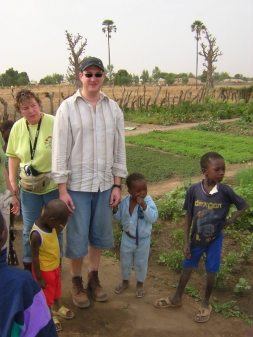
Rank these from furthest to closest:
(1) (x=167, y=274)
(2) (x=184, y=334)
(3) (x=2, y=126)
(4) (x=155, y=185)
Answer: (4) (x=155, y=185), (3) (x=2, y=126), (1) (x=167, y=274), (2) (x=184, y=334)

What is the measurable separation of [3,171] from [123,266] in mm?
1377

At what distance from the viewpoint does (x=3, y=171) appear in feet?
9.87

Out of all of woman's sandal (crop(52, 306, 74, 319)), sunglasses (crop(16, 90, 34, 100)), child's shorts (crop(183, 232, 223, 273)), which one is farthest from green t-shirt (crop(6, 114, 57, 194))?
child's shorts (crop(183, 232, 223, 273))

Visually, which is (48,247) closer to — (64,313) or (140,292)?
(64,313)

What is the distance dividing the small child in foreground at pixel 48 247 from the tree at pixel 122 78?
166 ft

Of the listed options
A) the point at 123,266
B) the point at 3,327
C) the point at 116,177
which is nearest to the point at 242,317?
the point at 123,266

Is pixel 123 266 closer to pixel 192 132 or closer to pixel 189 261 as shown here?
pixel 189 261

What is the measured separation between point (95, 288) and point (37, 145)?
1.39 metres

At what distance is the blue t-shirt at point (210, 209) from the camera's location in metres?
3.08

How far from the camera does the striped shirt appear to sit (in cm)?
298

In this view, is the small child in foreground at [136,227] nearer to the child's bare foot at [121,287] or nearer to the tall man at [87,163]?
the child's bare foot at [121,287]

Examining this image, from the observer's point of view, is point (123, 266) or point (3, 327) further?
point (123, 266)

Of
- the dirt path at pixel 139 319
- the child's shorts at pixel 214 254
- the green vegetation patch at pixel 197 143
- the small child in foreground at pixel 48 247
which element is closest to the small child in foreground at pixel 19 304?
the small child in foreground at pixel 48 247

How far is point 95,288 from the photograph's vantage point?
11.1 feet
